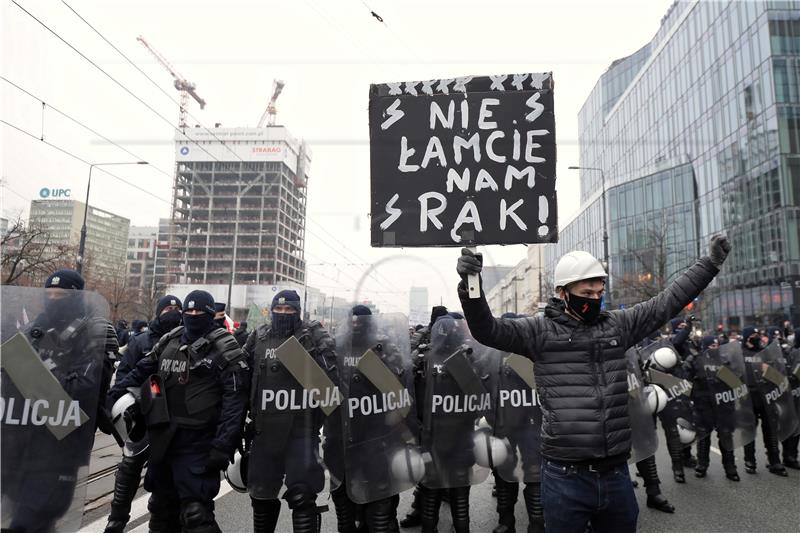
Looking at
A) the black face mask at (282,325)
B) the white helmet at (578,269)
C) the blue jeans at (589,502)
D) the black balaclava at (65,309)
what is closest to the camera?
the blue jeans at (589,502)

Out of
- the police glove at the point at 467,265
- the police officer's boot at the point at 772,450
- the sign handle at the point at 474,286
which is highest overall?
the police glove at the point at 467,265

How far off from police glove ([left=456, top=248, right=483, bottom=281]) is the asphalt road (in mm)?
2105

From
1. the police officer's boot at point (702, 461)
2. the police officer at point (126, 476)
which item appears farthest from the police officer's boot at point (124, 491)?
the police officer's boot at point (702, 461)

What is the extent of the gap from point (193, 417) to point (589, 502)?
2.53 meters

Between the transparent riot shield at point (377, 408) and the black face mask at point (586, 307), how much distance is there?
5.14ft

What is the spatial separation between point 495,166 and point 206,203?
106 m

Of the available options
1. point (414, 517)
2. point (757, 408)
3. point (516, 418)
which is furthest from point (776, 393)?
point (414, 517)

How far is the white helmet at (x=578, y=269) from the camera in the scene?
266cm

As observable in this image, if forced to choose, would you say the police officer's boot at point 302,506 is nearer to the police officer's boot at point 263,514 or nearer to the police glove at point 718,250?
the police officer's boot at point 263,514

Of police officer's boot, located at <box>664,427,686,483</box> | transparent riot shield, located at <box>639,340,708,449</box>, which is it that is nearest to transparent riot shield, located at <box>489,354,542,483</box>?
transparent riot shield, located at <box>639,340,708,449</box>

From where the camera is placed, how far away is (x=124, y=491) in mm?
4004

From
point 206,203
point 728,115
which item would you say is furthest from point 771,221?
point 206,203

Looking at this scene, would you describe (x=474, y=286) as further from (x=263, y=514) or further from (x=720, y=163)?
(x=720, y=163)

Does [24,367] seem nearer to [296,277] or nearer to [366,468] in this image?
[366,468]
